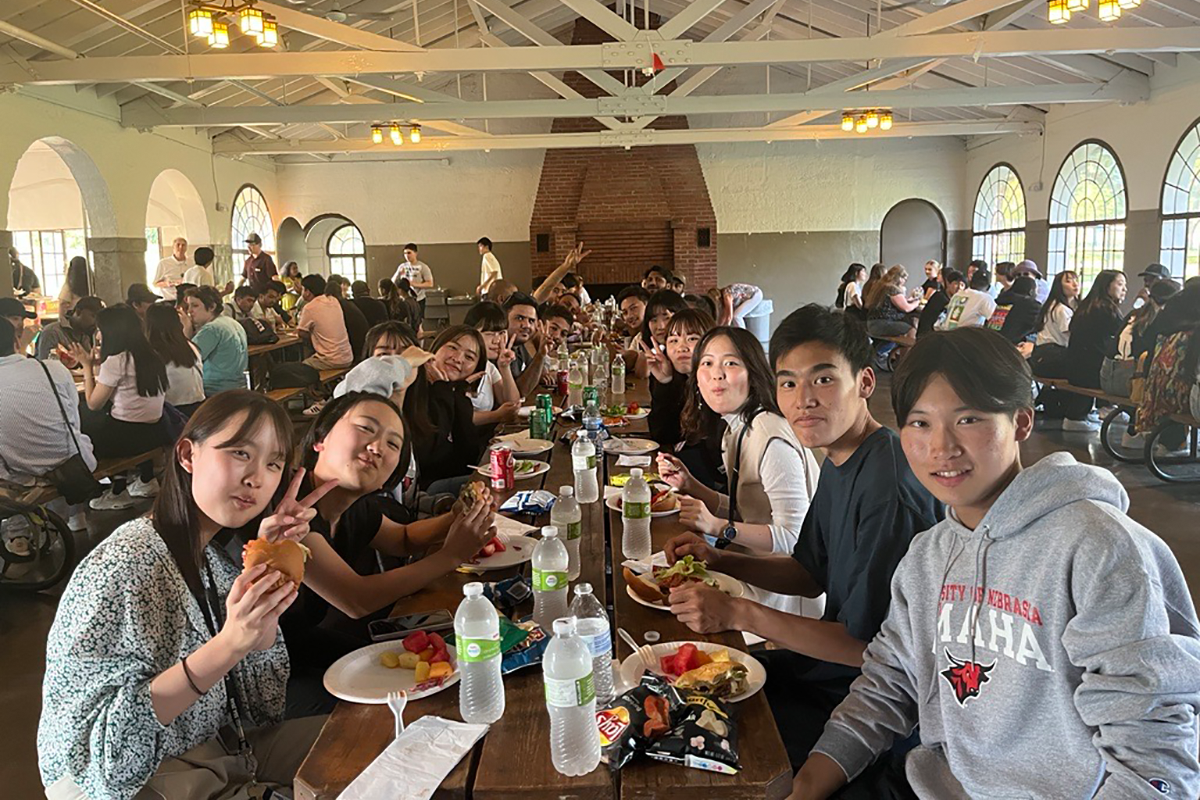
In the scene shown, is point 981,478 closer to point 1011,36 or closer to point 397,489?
point 397,489

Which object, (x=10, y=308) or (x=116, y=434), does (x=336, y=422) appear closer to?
(x=10, y=308)

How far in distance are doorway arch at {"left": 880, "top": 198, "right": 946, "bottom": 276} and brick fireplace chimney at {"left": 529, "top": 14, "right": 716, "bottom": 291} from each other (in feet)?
10.4

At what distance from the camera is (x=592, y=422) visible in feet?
12.5

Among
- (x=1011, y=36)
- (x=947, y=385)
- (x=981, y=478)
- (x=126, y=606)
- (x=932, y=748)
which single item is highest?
(x=1011, y=36)

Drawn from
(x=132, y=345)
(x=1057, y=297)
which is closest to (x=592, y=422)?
(x=132, y=345)

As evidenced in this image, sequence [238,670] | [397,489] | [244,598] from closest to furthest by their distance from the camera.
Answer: [244,598]
[238,670]
[397,489]

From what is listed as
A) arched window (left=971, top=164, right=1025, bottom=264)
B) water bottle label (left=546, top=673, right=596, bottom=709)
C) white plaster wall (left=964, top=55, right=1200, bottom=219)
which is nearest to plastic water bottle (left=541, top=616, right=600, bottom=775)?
water bottle label (left=546, top=673, right=596, bottom=709)

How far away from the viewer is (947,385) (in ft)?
4.83

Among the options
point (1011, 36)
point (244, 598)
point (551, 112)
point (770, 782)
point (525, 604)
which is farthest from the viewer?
point (551, 112)

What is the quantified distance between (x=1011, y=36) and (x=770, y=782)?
23.5 ft

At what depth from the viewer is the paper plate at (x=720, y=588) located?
6.36ft

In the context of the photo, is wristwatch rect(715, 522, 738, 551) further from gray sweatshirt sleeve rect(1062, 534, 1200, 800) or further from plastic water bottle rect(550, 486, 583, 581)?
gray sweatshirt sleeve rect(1062, 534, 1200, 800)

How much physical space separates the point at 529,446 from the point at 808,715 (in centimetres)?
193

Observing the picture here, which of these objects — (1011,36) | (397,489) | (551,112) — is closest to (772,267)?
(551,112)
